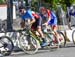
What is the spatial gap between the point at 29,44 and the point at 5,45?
0.90m

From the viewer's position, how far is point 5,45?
1223 centimetres

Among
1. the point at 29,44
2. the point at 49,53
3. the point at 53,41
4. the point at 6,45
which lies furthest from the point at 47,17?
the point at 6,45

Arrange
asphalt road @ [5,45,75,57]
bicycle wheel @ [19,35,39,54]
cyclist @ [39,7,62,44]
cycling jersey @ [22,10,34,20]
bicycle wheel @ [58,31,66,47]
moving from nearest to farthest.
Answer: asphalt road @ [5,45,75,57] → cycling jersey @ [22,10,34,20] → bicycle wheel @ [19,35,39,54] → cyclist @ [39,7,62,44] → bicycle wheel @ [58,31,66,47]

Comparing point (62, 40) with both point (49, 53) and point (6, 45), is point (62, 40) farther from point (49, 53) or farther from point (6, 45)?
point (6, 45)

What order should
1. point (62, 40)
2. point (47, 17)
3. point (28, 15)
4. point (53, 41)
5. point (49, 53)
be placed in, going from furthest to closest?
point (62, 40), point (53, 41), point (47, 17), point (49, 53), point (28, 15)

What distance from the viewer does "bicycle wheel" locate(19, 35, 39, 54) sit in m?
12.6

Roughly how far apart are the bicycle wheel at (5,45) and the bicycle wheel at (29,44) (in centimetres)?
44

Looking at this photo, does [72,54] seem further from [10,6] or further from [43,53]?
[10,6]

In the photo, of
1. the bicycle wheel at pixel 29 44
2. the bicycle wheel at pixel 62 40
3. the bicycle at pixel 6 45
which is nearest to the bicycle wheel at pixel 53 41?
the bicycle wheel at pixel 62 40

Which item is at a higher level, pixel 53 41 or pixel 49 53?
pixel 53 41

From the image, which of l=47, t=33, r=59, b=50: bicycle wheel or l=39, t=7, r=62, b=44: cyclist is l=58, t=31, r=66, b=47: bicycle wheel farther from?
l=47, t=33, r=59, b=50: bicycle wheel

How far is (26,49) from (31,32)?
0.62 meters

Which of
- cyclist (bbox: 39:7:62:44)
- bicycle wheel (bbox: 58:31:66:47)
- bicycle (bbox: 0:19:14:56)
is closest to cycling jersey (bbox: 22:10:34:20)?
cyclist (bbox: 39:7:62:44)

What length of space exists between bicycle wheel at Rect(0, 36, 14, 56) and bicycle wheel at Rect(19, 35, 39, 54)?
0.44 meters
